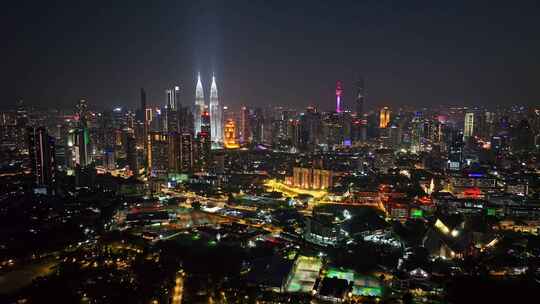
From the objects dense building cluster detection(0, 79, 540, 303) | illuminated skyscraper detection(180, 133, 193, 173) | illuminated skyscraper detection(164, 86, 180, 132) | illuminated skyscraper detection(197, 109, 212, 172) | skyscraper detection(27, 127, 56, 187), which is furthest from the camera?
illuminated skyscraper detection(164, 86, 180, 132)

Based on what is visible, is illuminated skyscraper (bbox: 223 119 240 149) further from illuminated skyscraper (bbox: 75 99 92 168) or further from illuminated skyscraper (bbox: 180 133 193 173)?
illuminated skyscraper (bbox: 75 99 92 168)

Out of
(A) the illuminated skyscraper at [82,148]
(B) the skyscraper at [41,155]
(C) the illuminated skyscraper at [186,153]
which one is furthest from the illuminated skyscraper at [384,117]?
(B) the skyscraper at [41,155]

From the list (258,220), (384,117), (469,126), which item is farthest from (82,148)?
(469,126)

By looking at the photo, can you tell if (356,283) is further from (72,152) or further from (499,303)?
(72,152)

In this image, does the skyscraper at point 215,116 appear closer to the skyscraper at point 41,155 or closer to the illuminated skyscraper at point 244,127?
the illuminated skyscraper at point 244,127

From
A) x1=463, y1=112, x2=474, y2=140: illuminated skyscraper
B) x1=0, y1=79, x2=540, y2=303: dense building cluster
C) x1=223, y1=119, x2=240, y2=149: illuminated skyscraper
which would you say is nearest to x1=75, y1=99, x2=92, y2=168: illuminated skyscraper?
x1=0, y1=79, x2=540, y2=303: dense building cluster

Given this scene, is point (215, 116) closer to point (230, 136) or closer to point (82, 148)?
point (230, 136)

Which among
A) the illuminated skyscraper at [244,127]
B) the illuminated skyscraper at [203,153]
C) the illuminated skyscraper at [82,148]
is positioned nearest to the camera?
the illuminated skyscraper at [203,153]
